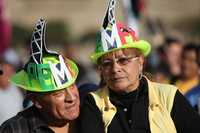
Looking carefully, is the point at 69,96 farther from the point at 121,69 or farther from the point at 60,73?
the point at 121,69

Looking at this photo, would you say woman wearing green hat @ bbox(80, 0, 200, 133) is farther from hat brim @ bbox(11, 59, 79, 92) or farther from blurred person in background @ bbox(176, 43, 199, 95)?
blurred person in background @ bbox(176, 43, 199, 95)

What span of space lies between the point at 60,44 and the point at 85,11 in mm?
6306

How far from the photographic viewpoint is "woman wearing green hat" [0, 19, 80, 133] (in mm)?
6230

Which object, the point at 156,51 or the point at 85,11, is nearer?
the point at 156,51

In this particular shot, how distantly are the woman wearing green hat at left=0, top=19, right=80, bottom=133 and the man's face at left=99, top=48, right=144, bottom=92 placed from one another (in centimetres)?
24

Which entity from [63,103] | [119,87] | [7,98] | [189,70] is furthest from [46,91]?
[189,70]

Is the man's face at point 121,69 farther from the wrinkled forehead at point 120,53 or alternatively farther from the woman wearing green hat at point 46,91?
the woman wearing green hat at point 46,91

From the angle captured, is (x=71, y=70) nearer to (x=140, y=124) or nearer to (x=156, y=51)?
(x=140, y=124)

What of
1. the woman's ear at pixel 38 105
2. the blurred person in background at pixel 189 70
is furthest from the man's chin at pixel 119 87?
the blurred person in background at pixel 189 70

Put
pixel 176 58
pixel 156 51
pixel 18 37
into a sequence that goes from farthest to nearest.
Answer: pixel 18 37 < pixel 156 51 < pixel 176 58

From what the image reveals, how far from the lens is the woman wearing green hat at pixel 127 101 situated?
6.29 metres

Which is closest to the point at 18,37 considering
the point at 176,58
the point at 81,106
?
the point at 176,58

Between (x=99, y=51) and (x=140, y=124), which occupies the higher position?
(x=99, y=51)

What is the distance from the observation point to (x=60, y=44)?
1319 inches
